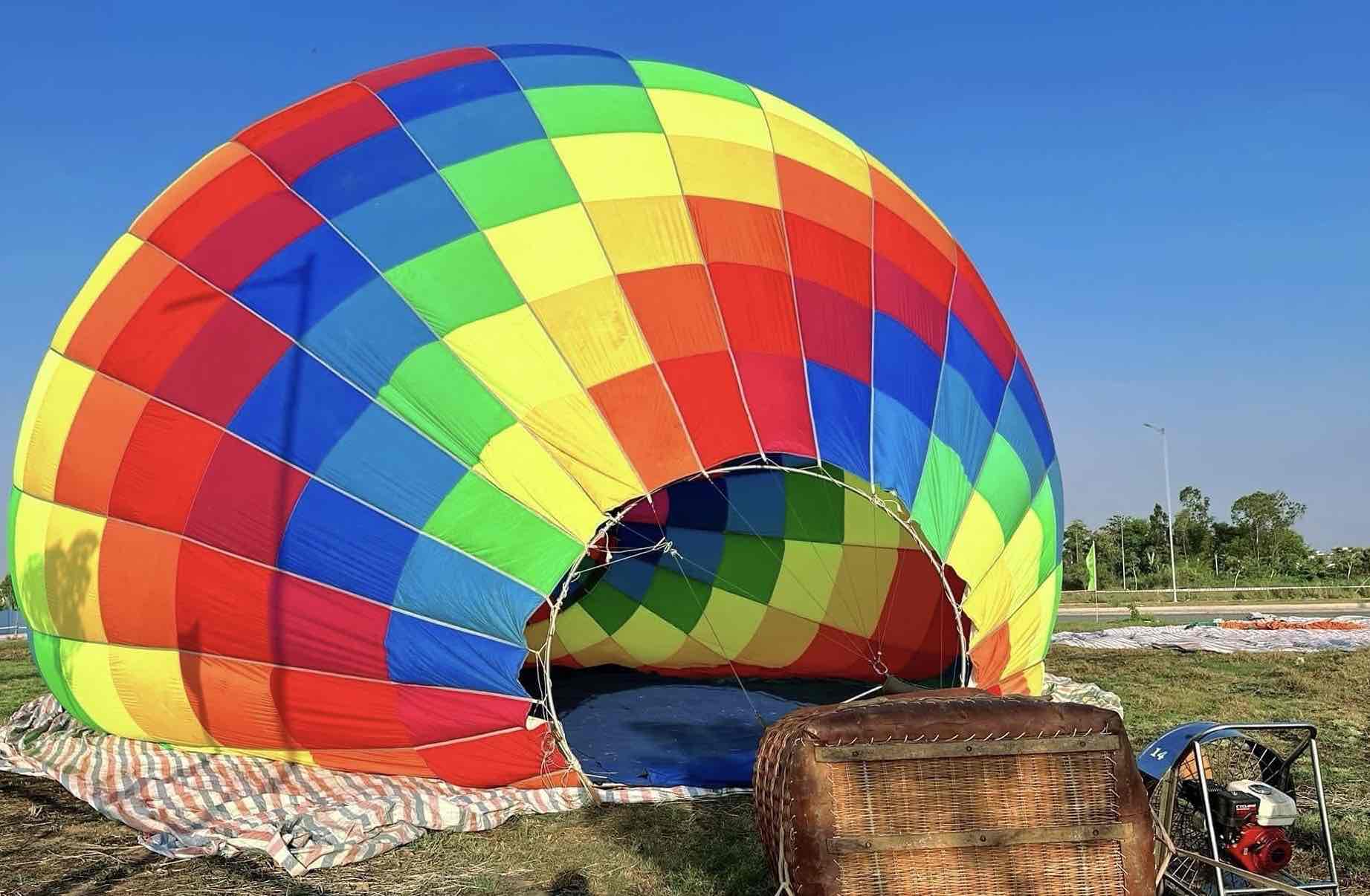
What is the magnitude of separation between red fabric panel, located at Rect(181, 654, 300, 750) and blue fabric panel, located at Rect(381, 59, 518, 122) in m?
2.78

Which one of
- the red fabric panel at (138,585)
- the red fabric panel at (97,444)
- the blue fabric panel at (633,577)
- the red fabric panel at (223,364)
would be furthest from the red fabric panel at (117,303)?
the blue fabric panel at (633,577)

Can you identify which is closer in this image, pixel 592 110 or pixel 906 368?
pixel 906 368

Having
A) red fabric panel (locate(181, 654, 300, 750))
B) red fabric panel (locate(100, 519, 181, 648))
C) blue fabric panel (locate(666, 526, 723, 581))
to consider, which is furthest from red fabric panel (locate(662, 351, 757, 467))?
blue fabric panel (locate(666, 526, 723, 581))

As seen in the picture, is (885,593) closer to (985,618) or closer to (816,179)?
(985,618)

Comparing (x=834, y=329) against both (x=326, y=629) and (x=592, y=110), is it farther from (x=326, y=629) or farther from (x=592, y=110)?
(x=326, y=629)

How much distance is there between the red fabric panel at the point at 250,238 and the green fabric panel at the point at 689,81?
6.48 ft

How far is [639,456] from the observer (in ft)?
16.6

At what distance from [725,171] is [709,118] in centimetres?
42

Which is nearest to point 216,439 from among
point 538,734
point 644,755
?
point 538,734

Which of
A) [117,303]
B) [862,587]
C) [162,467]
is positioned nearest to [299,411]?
[162,467]

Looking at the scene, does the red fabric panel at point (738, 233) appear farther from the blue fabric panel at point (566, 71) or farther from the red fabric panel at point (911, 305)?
the blue fabric panel at point (566, 71)

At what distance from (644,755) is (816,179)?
10.3ft

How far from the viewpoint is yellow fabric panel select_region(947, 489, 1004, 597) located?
5.44m

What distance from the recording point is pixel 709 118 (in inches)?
243
